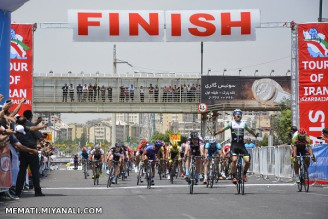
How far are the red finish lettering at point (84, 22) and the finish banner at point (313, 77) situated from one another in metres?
6.61

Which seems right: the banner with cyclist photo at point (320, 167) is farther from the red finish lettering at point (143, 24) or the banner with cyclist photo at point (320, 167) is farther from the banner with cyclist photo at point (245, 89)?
the banner with cyclist photo at point (245, 89)

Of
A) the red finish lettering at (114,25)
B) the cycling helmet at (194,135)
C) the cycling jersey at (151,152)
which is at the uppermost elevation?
the red finish lettering at (114,25)

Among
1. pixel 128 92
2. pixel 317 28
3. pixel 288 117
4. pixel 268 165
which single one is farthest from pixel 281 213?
pixel 288 117

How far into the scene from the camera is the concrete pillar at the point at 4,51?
63.2 feet

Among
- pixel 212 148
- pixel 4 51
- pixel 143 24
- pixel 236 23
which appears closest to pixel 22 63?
pixel 143 24

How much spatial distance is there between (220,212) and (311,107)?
1230 cm

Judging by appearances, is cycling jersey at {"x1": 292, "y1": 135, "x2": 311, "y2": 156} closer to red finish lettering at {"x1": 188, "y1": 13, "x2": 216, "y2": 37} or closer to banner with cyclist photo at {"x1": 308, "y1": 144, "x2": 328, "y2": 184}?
banner with cyclist photo at {"x1": 308, "y1": 144, "x2": 328, "y2": 184}

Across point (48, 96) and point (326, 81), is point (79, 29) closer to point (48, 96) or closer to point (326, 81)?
point (326, 81)

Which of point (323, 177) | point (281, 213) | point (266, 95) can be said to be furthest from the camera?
point (266, 95)

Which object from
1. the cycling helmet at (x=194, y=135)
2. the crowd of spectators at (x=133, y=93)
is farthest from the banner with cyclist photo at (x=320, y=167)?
the crowd of spectators at (x=133, y=93)

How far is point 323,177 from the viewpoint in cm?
2388

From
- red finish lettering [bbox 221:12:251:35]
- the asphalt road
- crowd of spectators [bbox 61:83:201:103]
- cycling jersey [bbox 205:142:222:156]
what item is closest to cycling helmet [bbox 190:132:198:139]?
cycling jersey [bbox 205:142:222:156]

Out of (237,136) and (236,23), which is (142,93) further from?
(237,136)

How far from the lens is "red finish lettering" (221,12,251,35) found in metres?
25.6
